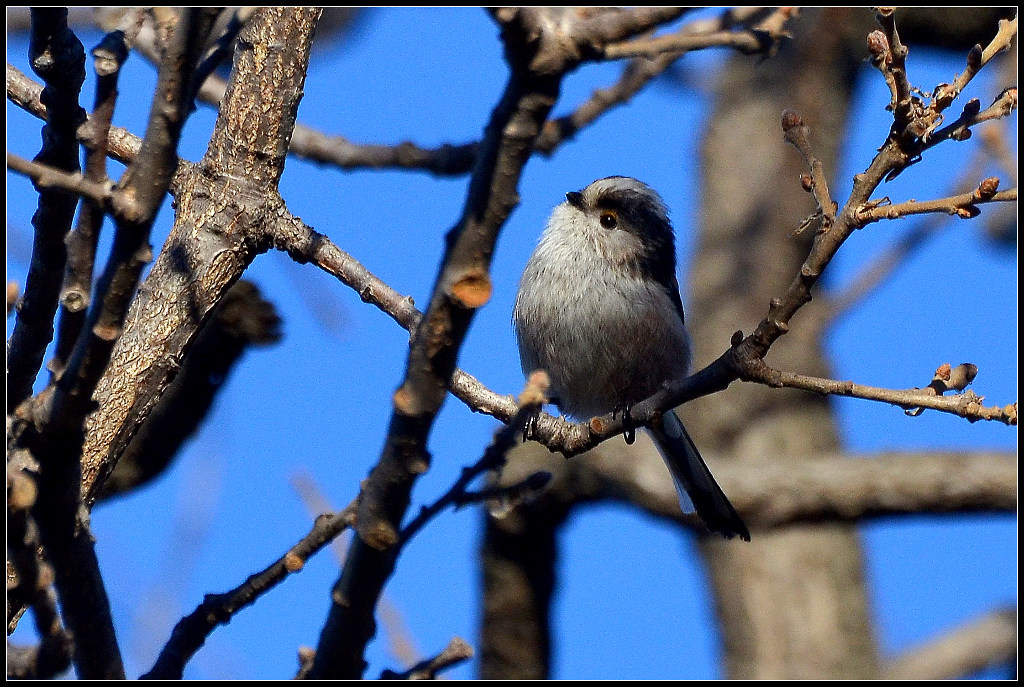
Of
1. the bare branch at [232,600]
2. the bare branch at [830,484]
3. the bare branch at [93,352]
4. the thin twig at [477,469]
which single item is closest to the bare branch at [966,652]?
the bare branch at [830,484]

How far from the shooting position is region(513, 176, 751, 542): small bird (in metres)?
3.98

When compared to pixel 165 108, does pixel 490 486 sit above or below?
below

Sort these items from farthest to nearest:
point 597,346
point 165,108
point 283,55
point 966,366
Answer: point 597,346 < point 283,55 < point 966,366 < point 165,108

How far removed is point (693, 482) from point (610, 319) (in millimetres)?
825

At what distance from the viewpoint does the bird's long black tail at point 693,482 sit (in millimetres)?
4039

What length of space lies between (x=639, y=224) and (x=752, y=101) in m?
6.06

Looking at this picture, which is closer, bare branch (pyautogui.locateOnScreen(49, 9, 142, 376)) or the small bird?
bare branch (pyautogui.locateOnScreen(49, 9, 142, 376))

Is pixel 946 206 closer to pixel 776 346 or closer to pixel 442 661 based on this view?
pixel 442 661

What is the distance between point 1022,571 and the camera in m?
3.03

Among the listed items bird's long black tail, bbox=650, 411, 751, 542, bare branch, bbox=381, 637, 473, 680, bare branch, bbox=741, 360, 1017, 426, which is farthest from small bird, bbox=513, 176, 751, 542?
bare branch, bbox=381, 637, 473, 680

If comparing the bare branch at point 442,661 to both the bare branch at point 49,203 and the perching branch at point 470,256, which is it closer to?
the perching branch at point 470,256

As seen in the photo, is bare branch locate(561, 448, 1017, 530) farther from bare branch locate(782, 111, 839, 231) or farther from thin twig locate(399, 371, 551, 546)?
thin twig locate(399, 371, 551, 546)

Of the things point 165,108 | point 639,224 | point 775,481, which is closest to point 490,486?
point 165,108

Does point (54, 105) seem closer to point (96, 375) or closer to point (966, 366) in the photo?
point (96, 375)
